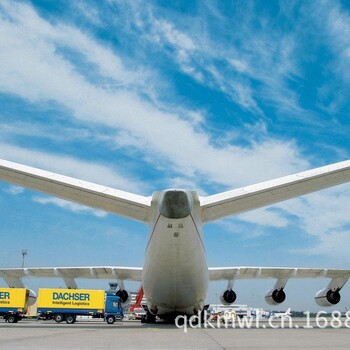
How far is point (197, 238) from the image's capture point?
43.1 ft

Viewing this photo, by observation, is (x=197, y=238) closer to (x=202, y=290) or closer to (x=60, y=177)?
(x=202, y=290)

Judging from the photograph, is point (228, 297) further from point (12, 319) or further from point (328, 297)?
point (12, 319)

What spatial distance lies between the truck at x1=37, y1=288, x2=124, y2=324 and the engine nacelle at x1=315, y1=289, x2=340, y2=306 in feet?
36.9

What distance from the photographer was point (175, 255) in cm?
1292

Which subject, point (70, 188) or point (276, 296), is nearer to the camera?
point (70, 188)

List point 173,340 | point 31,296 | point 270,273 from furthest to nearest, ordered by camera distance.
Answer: point 31,296
point 270,273
point 173,340

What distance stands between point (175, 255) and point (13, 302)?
1619cm

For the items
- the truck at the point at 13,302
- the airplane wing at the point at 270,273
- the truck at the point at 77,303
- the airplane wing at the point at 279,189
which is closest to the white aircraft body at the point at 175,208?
the airplane wing at the point at 279,189

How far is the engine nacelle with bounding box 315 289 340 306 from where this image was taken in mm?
22592

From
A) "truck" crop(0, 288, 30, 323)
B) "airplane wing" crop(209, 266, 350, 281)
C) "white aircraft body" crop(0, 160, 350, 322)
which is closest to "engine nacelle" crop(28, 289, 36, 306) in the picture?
"truck" crop(0, 288, 30, 323)

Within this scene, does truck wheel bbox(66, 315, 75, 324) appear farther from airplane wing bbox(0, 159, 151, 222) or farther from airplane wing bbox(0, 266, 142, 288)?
airplane wing bbox(0, 159, 151, 222)

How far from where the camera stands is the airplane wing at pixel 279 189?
10.8 metres

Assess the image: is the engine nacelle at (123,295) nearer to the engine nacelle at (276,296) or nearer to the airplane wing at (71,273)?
the airplane wing at (71,273)


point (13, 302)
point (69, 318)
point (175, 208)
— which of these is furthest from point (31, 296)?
point (175, 208)
